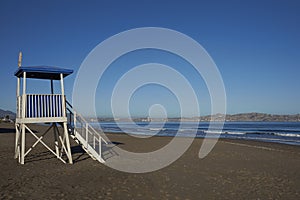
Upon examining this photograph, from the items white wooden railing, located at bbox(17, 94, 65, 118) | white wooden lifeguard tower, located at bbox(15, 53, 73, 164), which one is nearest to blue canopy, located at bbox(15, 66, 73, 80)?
white wooden lifeguard tower, located at bbox(15, 53, 73, 164)

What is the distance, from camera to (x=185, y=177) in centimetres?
967

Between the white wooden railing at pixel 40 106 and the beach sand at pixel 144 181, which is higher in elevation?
the white wooden railing at pixel 40 106

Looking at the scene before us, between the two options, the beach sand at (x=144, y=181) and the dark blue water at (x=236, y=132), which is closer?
the beach sand at (x=144, y=181)

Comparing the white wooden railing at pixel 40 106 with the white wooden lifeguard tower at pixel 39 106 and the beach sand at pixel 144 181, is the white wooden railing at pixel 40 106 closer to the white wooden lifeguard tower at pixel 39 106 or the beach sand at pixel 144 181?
the white wooden lifeguard tower at pixel 39 106

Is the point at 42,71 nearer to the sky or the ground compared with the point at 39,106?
nearer to the sky

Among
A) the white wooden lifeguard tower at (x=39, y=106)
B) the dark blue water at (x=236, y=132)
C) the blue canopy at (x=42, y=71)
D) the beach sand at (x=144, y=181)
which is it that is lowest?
the dark blue water at (x=236, y=132)

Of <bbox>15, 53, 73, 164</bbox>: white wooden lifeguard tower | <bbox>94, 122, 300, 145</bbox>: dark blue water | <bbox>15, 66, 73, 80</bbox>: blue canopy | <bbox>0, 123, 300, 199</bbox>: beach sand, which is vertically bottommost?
<bbox>94, 122, 300, 145</bbox>: dark blue water

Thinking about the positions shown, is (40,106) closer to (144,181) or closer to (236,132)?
(144,181)

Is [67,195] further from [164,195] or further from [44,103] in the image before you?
[44,103]

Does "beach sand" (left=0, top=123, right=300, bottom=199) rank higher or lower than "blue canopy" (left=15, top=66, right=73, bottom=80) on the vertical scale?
lower

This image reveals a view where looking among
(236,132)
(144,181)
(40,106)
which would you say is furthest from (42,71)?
(236,132)

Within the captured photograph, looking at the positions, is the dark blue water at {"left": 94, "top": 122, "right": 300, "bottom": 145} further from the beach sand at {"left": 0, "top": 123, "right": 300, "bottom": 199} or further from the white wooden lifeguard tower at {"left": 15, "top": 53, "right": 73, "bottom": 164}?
the white wooden lifeguard tower at {"left": 15, "top": 53, "right": 73, "bottom": 164}

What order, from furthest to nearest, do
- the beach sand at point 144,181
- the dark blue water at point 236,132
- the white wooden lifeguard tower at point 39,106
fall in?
the dark blue water at point 236,132 < the white wooden lifeguard tower at point 39,106 < the beach sand at point 144,181

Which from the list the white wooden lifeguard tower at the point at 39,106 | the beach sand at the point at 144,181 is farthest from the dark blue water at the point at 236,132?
the white wooden lifeguard tower at the point at 39,106
